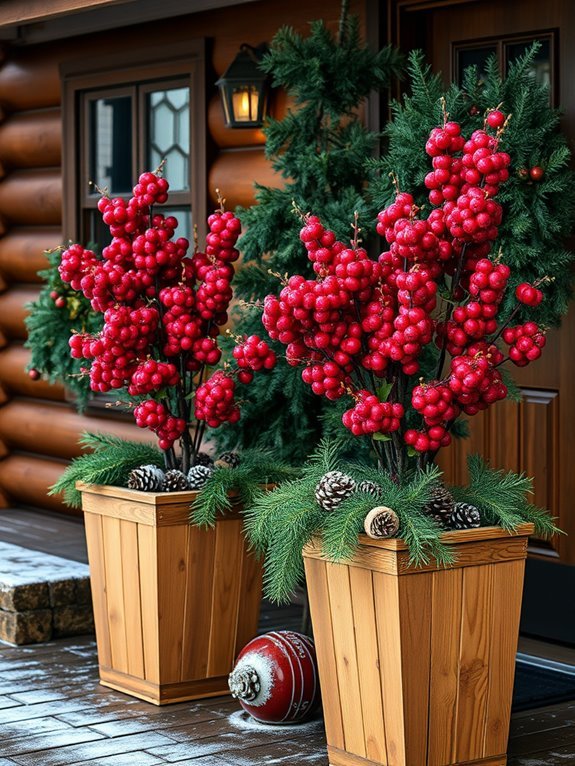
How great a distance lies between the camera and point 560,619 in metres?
5.17

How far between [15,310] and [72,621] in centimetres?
287

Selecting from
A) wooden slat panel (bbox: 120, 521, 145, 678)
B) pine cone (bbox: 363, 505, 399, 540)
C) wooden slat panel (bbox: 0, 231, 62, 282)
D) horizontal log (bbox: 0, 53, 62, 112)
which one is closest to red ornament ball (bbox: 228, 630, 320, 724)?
wooden slat panel (bbox: 120, 521, 145, 678)

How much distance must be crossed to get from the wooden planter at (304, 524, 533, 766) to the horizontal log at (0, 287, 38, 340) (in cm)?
429

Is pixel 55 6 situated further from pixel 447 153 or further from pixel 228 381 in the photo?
pixel 447 153

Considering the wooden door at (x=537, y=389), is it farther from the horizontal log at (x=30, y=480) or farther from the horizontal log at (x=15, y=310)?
the horizontal log at (x=15, y=310)

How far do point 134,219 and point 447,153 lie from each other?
1237 millimetres

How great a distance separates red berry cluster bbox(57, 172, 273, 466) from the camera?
4.47 meters

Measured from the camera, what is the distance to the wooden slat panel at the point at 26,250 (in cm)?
761

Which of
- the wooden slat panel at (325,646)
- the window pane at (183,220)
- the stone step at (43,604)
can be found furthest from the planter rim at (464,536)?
the window pane at (183,220)

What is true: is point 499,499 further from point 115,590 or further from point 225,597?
point 115,590

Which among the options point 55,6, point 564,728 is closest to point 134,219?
point 55,6

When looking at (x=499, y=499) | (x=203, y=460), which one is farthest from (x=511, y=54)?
(x=499, y=499)

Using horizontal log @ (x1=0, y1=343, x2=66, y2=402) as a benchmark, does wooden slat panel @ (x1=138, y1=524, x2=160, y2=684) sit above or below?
below

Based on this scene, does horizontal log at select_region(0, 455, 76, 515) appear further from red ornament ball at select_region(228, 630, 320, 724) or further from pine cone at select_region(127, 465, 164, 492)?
red ornament ball at select_region(228, 630, 320, 724)
